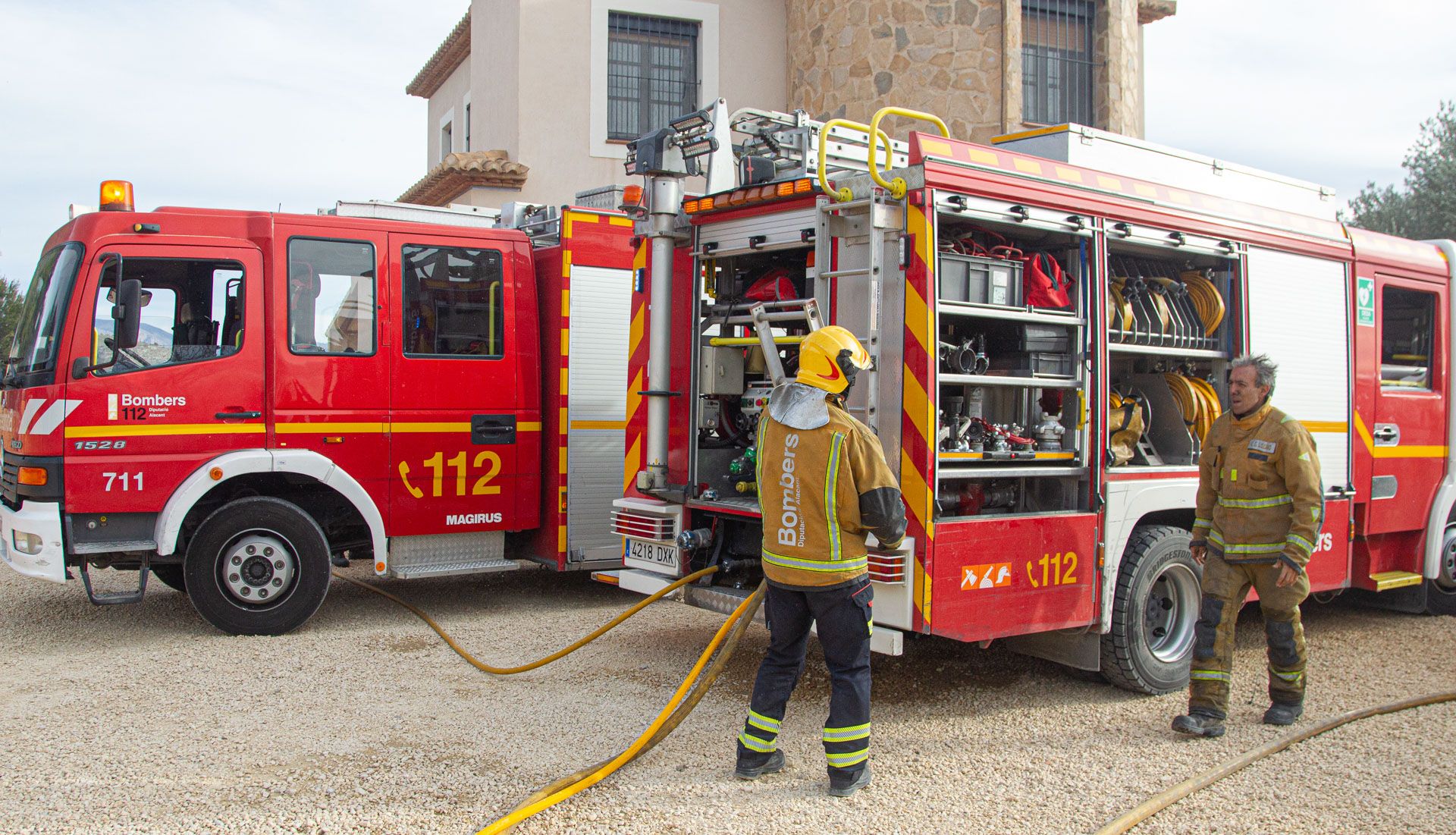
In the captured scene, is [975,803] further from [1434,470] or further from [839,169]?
[1434,470]

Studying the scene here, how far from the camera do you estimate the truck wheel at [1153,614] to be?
6.02 meters

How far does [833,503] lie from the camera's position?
452cm

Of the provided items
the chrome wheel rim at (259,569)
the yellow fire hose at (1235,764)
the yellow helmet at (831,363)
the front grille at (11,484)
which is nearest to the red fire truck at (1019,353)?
the yellow helmet at (831,363)

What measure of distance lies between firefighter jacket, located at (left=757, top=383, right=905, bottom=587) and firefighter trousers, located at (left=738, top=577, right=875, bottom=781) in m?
0.10

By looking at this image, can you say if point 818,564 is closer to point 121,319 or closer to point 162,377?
point 162,377

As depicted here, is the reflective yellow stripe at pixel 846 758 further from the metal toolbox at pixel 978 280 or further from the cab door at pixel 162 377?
the cab door at pixel 162 377

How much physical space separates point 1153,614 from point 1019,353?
5.94ft

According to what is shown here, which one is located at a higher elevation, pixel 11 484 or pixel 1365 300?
pixel 1365 300

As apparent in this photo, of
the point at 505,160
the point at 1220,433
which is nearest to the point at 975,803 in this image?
the point at 1220,433

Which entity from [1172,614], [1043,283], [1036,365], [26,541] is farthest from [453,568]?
[1172,614]

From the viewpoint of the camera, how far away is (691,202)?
6555 mm

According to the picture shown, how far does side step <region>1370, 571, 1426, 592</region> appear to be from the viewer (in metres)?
7.68

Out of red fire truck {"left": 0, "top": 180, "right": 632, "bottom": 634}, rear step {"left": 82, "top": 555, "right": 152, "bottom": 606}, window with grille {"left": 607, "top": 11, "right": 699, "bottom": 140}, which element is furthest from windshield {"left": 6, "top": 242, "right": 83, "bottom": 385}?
window with grille {"left": 607, "top": 11, "right": 699, "bottom": 140}

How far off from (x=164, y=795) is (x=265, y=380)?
11.7ft
